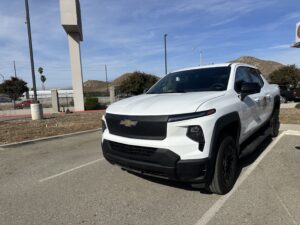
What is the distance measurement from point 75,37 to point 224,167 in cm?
2083

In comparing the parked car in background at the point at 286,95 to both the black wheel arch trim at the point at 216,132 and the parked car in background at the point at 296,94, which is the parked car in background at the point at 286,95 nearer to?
the parked car in background at the point at 296,94

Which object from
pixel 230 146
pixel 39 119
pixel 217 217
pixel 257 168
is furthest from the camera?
pixel 39 119

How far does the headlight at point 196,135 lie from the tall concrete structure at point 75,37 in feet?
63.3

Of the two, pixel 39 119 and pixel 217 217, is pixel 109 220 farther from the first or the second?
Answer: pixel 39 119

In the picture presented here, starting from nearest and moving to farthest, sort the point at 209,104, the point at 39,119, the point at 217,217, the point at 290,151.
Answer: the point at 217,217 → the point at 209,104 → the point at 290,151 → the point at 39,119

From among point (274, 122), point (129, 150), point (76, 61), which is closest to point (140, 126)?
point (129, 150)

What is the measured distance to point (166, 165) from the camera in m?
3.37

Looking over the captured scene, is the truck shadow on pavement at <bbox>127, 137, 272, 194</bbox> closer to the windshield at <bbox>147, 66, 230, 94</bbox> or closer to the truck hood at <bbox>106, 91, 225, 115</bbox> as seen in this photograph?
the truck hood at <bbox>106, 91, 225, 115</bbox>

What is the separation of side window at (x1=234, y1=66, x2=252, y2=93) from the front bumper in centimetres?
174

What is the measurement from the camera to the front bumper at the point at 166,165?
131 inches

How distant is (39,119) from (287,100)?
2188cm

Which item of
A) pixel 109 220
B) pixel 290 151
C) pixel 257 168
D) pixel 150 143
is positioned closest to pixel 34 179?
pixel 109 220

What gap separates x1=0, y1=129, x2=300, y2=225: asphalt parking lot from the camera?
336 cm

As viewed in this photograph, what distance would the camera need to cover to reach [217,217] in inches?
130
